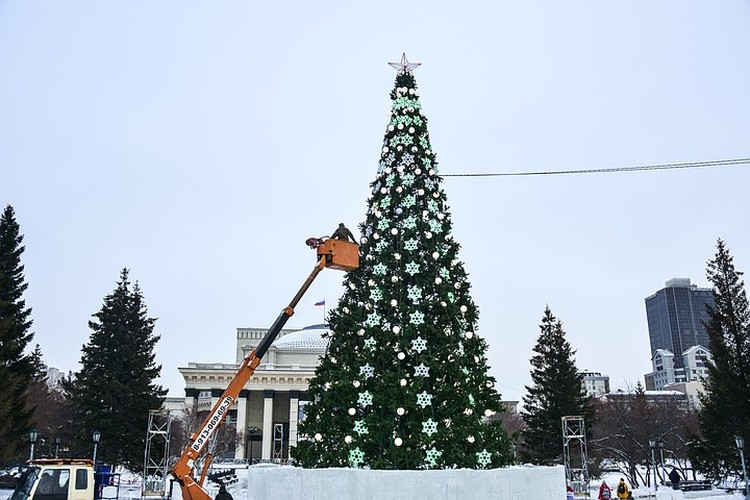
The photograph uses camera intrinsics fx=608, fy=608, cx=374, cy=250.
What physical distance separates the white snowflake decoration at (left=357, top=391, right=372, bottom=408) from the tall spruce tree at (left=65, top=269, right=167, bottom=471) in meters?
25.6

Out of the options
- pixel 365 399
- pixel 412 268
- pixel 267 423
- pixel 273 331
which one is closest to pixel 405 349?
pixel 365 399

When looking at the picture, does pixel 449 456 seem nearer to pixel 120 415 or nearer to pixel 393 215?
pixel 393 215

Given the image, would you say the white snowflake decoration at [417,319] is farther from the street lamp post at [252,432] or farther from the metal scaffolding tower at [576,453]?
the street lamp post at [252,432]

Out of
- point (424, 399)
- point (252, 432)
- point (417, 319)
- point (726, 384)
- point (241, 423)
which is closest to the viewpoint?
point (424, 399)

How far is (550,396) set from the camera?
128ft

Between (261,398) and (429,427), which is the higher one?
(261,398)

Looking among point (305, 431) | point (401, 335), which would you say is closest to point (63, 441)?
point (305, 431)

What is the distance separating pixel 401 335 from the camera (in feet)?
45.4

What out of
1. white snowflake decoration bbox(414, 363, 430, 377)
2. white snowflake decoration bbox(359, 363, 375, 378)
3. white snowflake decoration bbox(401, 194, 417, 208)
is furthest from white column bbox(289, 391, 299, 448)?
white snowflake decoration bbox(414, 363, 430, 377)

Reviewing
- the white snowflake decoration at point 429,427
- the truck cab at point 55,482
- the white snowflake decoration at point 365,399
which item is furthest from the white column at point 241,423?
the white snowflake decoration at point 429,427

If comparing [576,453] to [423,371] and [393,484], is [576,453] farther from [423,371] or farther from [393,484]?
[393,484]

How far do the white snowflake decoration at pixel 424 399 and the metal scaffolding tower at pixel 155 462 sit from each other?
19128mm

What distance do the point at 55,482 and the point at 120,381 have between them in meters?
24.8

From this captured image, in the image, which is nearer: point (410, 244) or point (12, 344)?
point (410, 244)
